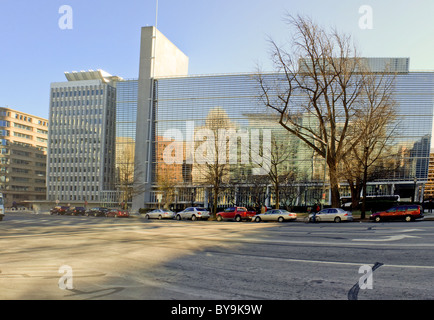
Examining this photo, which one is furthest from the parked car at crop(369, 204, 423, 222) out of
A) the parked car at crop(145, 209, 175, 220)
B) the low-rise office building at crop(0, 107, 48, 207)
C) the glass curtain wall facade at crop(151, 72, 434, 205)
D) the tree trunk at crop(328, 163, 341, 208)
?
the low-rise office building at crop(0, 107, 48, 207)

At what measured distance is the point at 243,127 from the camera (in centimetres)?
7531

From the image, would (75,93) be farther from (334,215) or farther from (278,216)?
(334,215)

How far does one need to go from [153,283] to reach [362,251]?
268 inches

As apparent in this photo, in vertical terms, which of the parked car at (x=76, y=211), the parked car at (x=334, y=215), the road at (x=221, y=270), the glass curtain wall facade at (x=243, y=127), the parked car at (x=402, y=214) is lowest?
the parked car at (x=76, y=211)

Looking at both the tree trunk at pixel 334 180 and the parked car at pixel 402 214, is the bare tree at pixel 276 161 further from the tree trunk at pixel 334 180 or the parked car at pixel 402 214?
the parked car at pixel 402 214

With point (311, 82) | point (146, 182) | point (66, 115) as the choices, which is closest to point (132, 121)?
point (146, 182)

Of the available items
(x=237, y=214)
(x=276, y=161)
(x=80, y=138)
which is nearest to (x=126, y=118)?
(x=80, y=138)

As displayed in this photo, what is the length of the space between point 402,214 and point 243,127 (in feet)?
165

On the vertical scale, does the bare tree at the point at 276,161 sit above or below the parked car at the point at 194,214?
above

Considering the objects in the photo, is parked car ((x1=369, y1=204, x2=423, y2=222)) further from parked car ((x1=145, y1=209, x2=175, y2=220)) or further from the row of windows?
the row of windows

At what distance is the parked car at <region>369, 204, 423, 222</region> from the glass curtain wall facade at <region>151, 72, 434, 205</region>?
34589mm

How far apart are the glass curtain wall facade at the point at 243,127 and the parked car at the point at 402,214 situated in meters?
34.6

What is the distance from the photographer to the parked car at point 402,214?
26.8 m

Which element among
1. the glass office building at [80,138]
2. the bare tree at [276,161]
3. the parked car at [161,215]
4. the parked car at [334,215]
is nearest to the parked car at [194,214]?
the parked car at [161,215]
